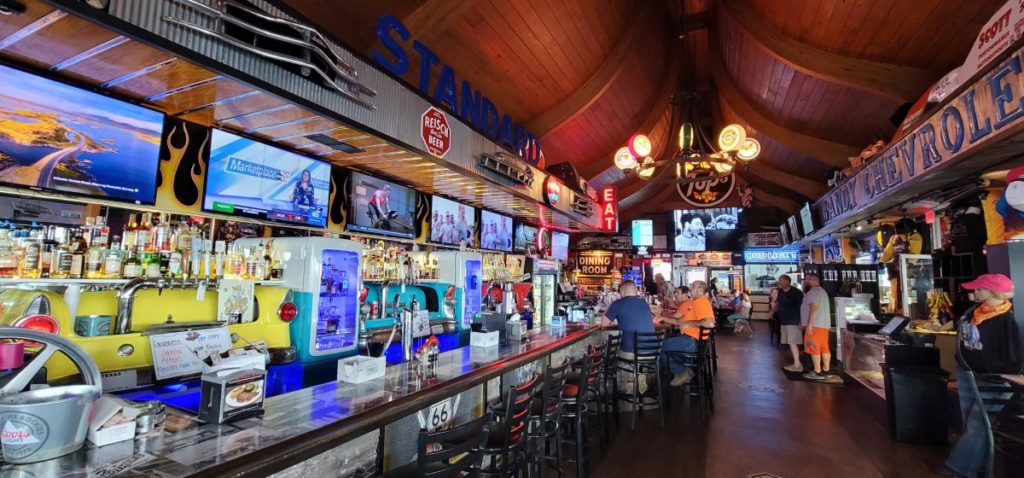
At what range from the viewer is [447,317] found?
5.60 m

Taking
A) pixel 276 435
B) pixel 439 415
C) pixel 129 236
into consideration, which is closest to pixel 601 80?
pixel 439 415

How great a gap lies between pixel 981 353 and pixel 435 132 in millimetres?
4755

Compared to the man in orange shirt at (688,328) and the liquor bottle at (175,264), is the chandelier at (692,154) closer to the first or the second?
the man in orange shirt at (688,328)

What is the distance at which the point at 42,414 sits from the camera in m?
1.28

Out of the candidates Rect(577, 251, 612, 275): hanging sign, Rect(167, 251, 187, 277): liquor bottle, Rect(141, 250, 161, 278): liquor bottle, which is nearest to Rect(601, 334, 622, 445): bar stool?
Rect(167, 251, 187, 277): liquor bottle

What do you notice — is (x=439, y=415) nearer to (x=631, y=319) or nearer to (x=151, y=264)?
(x=151, y=264)

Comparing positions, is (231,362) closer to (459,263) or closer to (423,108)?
(423,108)

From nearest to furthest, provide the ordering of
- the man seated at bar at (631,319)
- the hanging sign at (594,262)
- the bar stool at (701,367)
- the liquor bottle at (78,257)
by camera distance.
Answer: the liquor bottle at (78,257), the bar stool at (701,367), the man seated at bar at (631,319), the hanging sign at (594,262)

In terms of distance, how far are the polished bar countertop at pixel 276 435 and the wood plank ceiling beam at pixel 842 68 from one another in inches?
238

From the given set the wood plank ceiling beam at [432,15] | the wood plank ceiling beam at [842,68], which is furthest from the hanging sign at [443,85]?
the wood plank ceiling beam at [842,68]

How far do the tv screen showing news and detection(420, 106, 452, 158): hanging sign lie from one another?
1.00 meters

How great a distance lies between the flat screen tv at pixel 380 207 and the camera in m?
4.74

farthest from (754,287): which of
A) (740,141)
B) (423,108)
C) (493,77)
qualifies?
(423,108)

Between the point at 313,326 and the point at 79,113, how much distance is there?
2.02m
